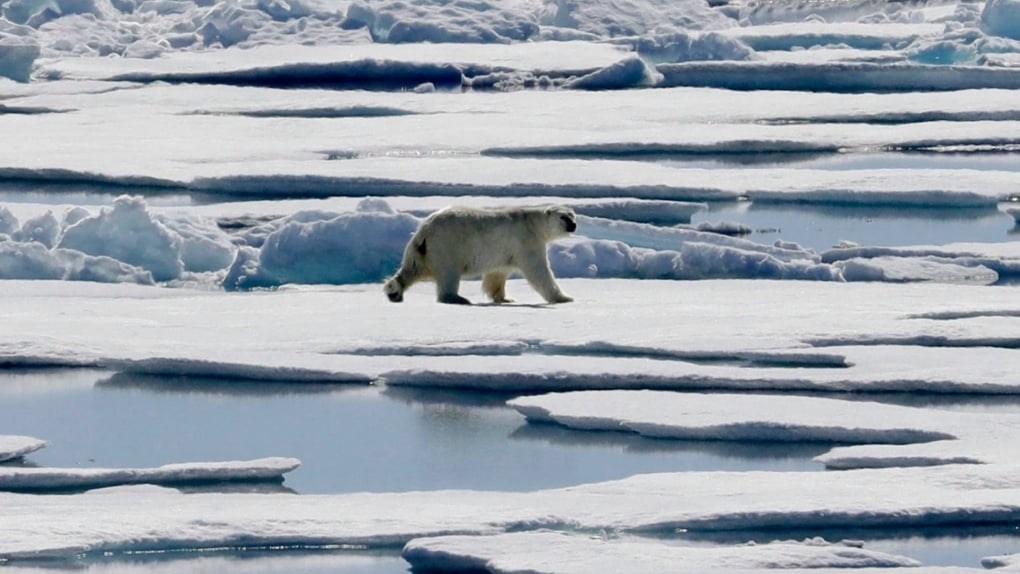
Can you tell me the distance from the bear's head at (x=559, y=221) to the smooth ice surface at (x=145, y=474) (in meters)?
2.54

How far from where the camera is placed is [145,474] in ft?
15.1

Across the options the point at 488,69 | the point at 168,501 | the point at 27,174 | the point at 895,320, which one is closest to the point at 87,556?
the point at 168,501

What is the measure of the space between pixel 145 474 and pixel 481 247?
264 centimetres

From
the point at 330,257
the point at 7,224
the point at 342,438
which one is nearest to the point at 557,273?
the point at 330,257

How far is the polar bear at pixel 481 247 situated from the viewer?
702 cm

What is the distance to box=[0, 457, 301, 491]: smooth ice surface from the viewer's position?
14.8 feet

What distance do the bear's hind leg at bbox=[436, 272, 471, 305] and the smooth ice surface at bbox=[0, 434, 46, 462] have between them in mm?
2300

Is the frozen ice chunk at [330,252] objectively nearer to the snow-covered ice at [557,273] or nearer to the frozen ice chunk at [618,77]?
the snow-covered ice at [557,273]

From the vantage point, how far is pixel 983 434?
16.1 ft

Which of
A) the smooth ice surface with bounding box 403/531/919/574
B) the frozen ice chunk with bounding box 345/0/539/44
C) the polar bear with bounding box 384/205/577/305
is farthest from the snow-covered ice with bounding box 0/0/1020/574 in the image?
the frozen ice chunk with bounding box 345/0/539/44

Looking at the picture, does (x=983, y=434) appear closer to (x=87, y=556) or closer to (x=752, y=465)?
(x=752, y=465)

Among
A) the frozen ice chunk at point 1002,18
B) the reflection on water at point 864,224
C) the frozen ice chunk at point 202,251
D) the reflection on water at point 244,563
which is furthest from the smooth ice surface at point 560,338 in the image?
the frozen ice chunk at point 1002,18

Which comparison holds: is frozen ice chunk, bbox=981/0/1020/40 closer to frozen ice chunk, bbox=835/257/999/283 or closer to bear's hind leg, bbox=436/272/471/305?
frozen ice chunk, bbox=835/257/999/283

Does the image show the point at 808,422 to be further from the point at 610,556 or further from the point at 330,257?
the point at 330,257
